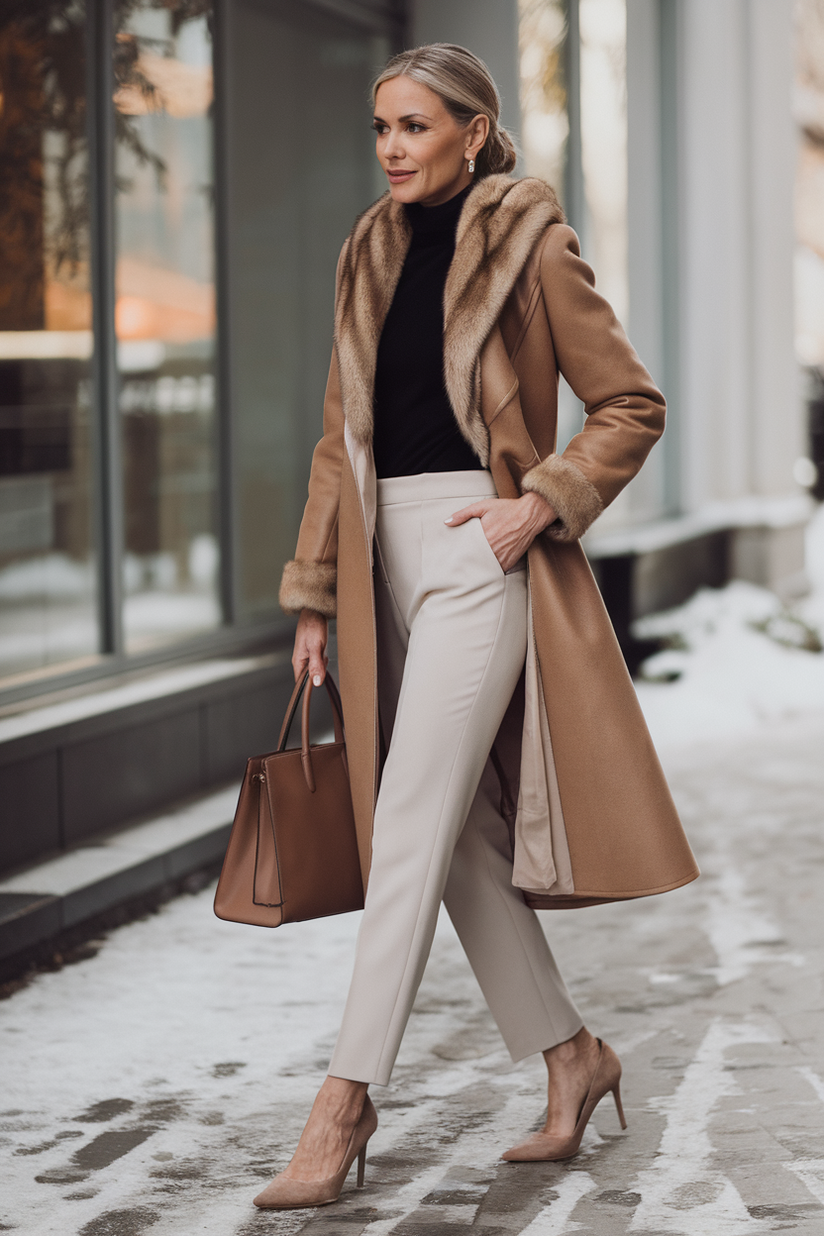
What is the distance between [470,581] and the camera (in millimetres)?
2805

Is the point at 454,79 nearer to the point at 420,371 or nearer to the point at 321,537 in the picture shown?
the point at 420,371

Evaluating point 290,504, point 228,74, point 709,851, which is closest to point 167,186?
point 228,74

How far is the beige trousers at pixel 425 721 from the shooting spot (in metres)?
2.75

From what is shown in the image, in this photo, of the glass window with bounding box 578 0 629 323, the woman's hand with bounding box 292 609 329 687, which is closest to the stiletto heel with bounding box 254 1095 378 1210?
the woman's hand with bounding box 292 609 329 687

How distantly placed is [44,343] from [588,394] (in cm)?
298

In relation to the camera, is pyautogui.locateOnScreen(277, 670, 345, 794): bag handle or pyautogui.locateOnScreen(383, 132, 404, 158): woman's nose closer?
pyautogui.locateOnScreen(383, 132, 404, 158): woman's nose

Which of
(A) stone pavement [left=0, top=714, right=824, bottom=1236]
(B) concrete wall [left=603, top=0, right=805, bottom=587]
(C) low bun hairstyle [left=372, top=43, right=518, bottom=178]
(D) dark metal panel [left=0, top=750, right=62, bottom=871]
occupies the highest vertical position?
(B) concrete wall [left=603, top=0, right=805, bottom=587]

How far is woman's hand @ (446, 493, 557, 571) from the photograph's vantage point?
278 cm

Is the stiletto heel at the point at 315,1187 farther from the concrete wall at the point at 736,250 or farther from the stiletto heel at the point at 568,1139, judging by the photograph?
the concrete wall at the point at 736,250

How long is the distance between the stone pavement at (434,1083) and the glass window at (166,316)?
1643 millimetres

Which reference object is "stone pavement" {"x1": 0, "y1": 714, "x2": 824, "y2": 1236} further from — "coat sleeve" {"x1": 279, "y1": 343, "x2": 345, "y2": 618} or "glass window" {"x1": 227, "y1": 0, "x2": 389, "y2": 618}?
"glass window" {"x1": 227, "y1": 0, "x2": 389, "y2": 618}

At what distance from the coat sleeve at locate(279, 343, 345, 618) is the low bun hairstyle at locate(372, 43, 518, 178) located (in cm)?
50

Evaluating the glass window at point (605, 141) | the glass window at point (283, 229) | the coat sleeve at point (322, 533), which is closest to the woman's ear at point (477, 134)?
the coat sleeve at point (322, 533)

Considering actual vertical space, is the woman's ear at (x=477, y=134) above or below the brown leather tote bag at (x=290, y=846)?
above
